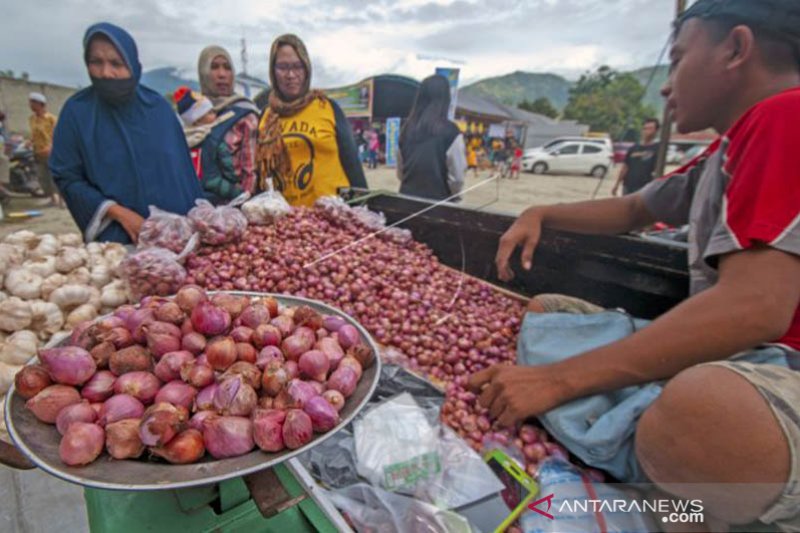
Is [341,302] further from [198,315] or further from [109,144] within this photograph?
[109,144]

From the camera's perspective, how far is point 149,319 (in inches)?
37.6

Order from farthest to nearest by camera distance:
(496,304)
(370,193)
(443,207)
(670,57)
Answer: (370,193) → (443,207) → (496,304) → (670,57)

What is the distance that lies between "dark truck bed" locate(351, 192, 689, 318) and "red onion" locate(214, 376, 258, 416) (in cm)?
181

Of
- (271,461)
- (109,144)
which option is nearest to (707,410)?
(271,461)

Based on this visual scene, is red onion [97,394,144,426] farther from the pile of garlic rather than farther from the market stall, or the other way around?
the pile of garlic

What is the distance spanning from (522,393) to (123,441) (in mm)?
1138

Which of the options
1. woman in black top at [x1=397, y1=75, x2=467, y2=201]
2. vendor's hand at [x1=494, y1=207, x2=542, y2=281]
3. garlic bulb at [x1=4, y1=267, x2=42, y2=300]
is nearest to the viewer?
garlic bulb at [x1=4, y1=267, x2=42, y2=300]

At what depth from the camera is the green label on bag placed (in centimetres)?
128

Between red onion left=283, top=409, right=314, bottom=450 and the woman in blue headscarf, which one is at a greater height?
the woman in blue headscarf

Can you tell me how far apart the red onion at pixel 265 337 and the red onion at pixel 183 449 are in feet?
0.90

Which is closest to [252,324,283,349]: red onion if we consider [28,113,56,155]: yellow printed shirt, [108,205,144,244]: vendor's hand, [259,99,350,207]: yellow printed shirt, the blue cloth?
the blue cloth

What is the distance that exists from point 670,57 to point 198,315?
1866mm

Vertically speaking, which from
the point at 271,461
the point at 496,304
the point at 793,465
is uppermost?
the point at 271,461

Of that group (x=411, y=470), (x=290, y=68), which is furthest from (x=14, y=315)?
(x=290, y=68)
